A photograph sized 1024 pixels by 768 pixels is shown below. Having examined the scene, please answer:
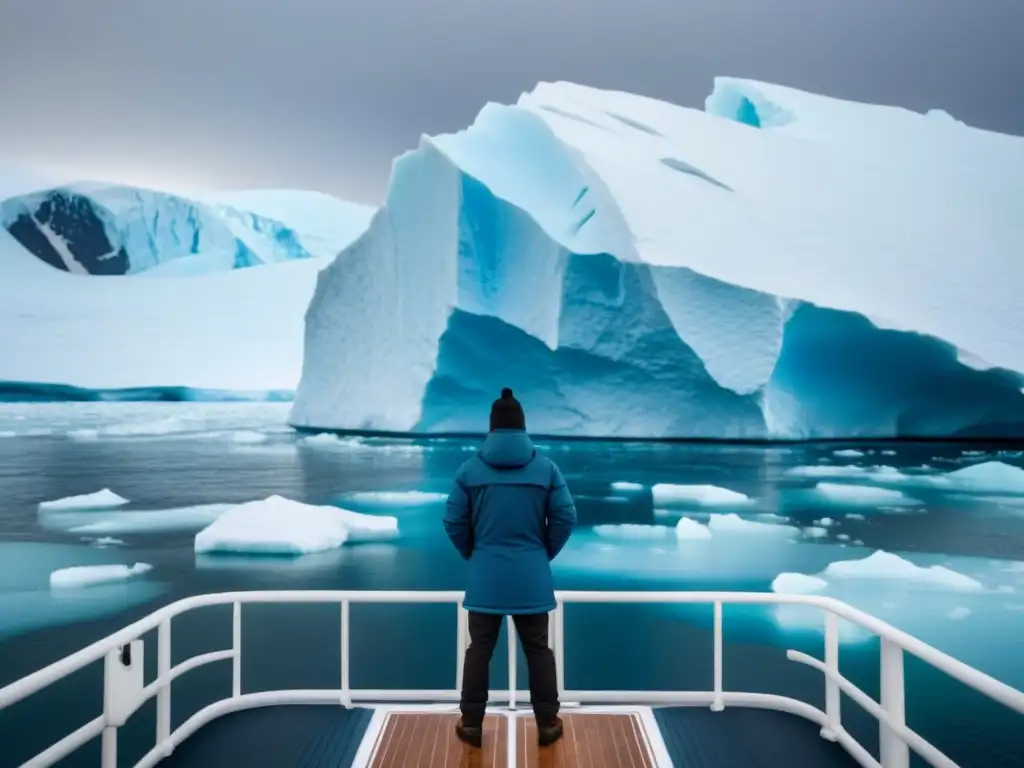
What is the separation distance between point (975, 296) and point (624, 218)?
6.43 metres

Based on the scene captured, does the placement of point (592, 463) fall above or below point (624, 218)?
below

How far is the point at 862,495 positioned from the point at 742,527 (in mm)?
2788

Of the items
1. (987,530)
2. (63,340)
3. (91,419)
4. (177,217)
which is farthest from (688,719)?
(177,217)

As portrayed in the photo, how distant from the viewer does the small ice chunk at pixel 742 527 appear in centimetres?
913

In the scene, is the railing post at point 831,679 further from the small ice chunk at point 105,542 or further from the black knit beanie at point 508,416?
the small ice chunk at point 105,542

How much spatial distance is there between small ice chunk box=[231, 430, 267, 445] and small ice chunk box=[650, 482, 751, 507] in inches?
465

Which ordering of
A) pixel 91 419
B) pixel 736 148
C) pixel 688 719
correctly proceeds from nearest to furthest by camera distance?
pixel 688 719 < pixel 736 148 < pixel 91 419

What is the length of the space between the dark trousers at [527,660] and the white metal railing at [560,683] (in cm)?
15

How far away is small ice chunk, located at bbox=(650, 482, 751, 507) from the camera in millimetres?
10914

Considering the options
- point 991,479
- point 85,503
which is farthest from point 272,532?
point 991,479

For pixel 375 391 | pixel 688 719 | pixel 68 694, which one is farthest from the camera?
pixel 375 391

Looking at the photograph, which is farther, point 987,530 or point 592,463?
point 592,463

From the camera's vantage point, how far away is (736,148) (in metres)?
19.3

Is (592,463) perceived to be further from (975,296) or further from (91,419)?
(91,419)
